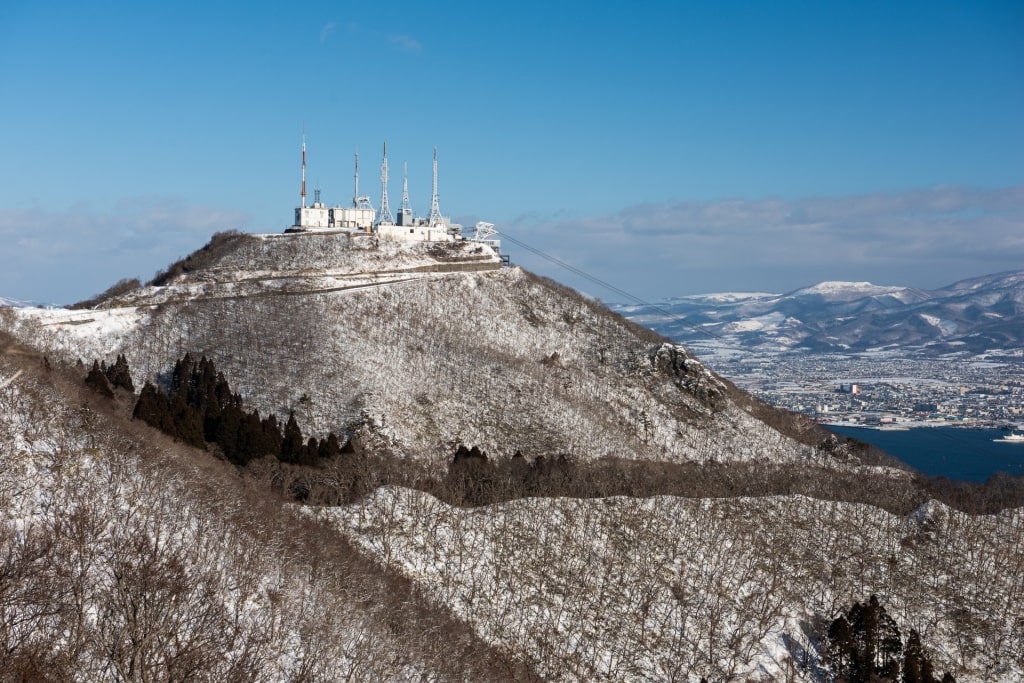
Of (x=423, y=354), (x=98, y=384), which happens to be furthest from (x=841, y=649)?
(x=98, y=384)

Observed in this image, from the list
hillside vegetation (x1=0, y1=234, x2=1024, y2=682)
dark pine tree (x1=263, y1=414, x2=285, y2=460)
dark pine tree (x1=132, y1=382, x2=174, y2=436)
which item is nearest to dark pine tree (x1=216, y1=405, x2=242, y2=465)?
hillside vegetation (x1=0, y1=234, x2=1024, y2=682)

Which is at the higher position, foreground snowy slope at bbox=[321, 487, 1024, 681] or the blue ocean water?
foreground snowy slope at bbox=[321, 487, 1024, 681]

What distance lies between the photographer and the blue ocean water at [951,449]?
128m

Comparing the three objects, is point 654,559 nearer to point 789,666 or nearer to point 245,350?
point 789,666

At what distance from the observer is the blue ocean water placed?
421ft

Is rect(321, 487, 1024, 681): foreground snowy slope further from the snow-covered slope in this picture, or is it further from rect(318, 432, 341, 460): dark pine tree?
the snow-covered slope

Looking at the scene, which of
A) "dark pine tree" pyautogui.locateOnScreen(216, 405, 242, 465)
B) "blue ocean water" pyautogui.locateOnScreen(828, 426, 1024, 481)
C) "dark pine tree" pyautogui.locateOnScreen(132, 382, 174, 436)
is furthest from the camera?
"blue ocean water" pyautogui.locateOnScreen(828, 426, 1024, 481)

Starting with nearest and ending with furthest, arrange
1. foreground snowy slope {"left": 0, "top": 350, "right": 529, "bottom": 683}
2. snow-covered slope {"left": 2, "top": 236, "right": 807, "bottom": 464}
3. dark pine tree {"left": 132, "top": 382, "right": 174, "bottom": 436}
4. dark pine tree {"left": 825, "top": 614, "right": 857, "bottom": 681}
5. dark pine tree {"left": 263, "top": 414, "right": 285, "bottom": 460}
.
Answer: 1. foreground snowy slope {"left": 0, "top": 350, "right": 529, "bottom": 683}
2. dark pine tree {"left": 825, "top": 614, "right": 857, "bottom": 681}
3. dark pine tree {"left": 132, "top": 382, "right": 174, "bottom": 436}
4. dark pine tree {"left": 263, "top": 414, "right": 285, "bottom": 460}
5. snow-covered slope {"left": 2, "top": 236, "right": 807, "bottom": 464}

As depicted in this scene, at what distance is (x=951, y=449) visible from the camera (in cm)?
14850

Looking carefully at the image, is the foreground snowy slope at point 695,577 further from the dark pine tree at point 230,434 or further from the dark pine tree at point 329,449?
the dark pine tree at point 230,434

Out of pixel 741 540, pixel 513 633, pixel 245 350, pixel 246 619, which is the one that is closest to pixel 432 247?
pixel 245 350

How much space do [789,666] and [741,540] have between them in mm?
9624

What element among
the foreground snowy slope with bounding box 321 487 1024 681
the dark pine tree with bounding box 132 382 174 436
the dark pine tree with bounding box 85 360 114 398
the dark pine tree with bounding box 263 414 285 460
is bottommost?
the foreground snowy slope with bounding box 321 487 1024 681

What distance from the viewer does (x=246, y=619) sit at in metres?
34.2
